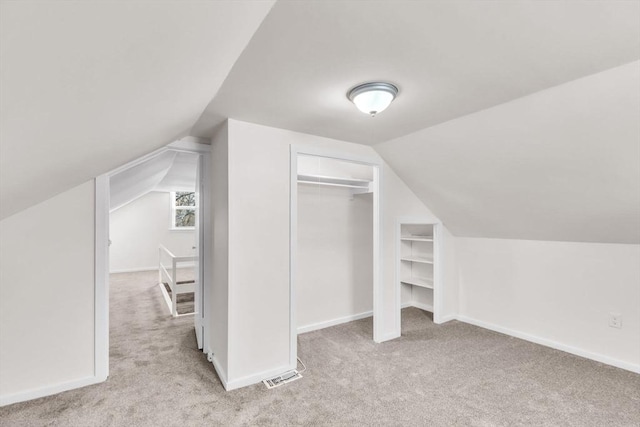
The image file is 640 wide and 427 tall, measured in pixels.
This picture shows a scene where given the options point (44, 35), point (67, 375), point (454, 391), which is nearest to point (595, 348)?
point (454, 391)

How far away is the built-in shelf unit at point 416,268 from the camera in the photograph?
14.2 feet

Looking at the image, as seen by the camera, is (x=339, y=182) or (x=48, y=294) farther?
(x=339, y=182)

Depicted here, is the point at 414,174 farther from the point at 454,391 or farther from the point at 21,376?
the point at 21,376

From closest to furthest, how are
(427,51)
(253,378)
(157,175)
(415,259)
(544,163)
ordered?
(427,51) → (544,163) → (253,378) → (415,259) → (157,175)

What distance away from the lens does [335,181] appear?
12.2 feet

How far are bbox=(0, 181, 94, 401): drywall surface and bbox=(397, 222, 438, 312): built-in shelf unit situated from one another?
137 inches

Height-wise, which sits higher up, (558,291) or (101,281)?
(101,281)

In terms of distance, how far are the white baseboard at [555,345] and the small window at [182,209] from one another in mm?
6883

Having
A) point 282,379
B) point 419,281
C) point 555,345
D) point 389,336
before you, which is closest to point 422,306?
point 419,281

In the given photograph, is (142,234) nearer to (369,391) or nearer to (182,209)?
(182,209)

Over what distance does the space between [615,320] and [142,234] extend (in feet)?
27.7

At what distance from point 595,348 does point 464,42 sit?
3084 millimetres

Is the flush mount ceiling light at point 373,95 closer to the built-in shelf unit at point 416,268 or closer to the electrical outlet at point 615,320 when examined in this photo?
the built-in shelf unit at point 416,268

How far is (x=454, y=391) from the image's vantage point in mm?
2344
